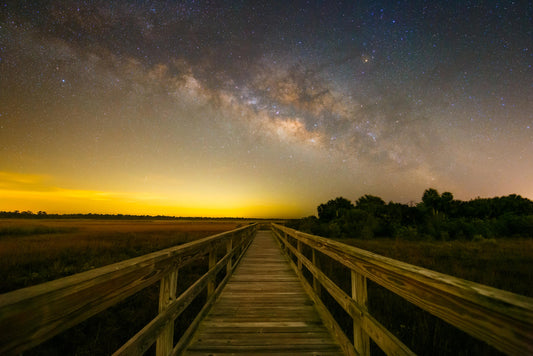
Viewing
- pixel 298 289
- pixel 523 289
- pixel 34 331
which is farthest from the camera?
pixel 523 289

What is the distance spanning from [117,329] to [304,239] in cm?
410

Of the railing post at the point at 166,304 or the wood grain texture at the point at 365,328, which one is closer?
the wood grain texture at the point at 365,328

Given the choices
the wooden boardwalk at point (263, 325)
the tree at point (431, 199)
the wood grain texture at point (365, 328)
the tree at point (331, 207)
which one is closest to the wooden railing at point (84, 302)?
the wooden boardwalk at point (263, 325)

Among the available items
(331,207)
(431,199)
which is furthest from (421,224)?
(331,207)

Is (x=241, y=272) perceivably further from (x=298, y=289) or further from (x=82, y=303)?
(x=82, y=303)

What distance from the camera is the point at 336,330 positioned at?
2785 mm

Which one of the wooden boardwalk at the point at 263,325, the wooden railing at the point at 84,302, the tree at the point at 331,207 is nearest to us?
the wooden railing at the point at 84,302

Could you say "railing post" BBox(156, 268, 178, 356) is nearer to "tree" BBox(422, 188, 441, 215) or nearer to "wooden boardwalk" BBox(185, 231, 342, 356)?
"wooden boardwalk" BBox(185, 231, 342, 356)

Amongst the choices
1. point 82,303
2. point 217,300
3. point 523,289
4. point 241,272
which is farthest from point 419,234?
point 82,303

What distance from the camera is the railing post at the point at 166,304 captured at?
2.09 metres

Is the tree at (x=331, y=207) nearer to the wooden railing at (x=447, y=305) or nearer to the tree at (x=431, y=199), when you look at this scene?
the tree at (x=431, y=199)

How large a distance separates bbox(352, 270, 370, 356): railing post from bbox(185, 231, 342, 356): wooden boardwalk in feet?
2.01

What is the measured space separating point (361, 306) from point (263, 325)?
1.73 metres

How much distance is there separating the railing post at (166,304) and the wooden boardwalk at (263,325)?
57 cm
